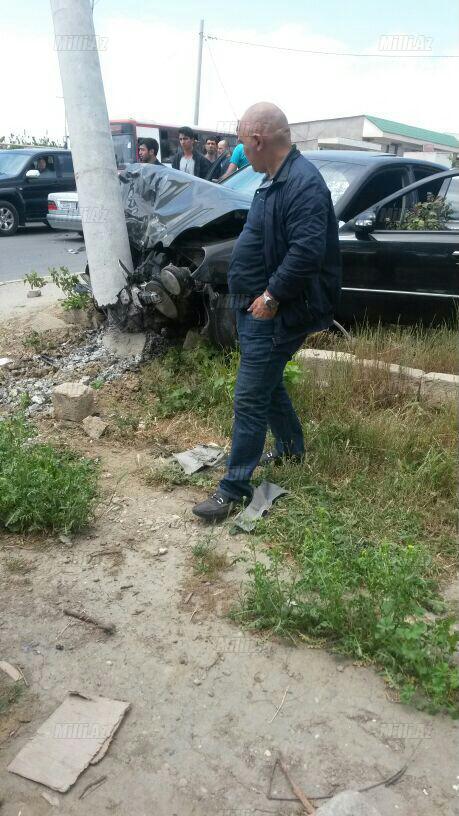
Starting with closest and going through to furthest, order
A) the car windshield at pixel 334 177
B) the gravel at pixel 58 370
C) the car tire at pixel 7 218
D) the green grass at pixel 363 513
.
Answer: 1. the green grass at pixel 363 513
2. the gravel at pixel 58 370
3. the car windshield at pixel 334 177
4. the car tire at pixel 7 218

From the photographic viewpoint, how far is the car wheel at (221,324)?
545 cm

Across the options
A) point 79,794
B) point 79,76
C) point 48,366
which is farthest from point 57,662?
point 79,76

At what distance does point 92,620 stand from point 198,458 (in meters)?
1.57

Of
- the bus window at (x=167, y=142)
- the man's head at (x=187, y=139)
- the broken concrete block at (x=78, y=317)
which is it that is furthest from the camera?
the bus window at (x=167, y=142)

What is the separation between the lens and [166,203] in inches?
232

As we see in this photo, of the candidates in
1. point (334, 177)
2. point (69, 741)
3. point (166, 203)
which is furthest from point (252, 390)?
point (334, 177)

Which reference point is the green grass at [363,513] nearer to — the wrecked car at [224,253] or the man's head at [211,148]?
the wrecked car at [224,253]

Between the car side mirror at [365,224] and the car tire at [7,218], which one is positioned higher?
the car side mirror at [365,224]

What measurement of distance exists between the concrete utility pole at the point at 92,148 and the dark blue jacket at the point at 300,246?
2.64m

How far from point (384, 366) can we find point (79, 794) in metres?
3.33

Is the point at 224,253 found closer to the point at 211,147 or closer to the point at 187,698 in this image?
the point at 187,698

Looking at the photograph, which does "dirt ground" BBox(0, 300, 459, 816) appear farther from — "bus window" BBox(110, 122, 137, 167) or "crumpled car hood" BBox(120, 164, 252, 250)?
"bus window" BBox(110, 122, 137, 167)

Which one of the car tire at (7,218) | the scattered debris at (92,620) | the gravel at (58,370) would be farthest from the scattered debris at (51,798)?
the car tire at (7,218)

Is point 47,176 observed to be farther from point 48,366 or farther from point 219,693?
point 219,693
